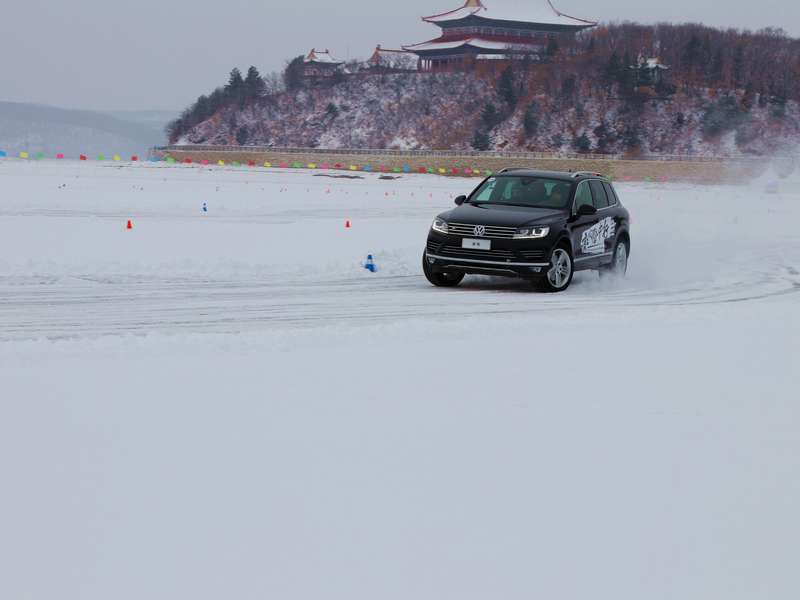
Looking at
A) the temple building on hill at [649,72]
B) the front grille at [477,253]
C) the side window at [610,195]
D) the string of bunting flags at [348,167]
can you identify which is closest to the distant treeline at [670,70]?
the temple building on hill at [649,72]

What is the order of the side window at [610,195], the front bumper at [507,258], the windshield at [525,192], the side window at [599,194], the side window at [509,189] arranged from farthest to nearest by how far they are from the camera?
the side window at [610,195] → the side window at [599,194] → the side window at [509,189] → the windshield at [525,192] → the front bumper at [507,258]

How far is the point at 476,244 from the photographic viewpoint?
1378 centimetres

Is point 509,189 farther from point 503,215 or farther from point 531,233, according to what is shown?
point 531,233

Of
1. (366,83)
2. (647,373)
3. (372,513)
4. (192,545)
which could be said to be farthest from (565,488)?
(366,83)

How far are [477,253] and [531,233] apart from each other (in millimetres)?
754

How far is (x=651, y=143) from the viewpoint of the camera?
96.4 meters

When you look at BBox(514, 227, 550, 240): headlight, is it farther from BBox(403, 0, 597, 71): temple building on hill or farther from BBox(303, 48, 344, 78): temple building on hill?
BBox(303, 48, 344, 78): temple building on hill

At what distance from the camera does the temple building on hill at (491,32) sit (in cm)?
11456

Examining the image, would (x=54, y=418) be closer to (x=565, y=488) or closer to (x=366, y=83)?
(x=565, y=488)

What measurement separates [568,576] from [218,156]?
92.2 m

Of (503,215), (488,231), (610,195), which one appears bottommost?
(488,231)

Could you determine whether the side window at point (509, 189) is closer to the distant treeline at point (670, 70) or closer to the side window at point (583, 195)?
the side window at point (583, 195)

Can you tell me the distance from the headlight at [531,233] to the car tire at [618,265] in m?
2.25

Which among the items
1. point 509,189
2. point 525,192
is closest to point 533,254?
point 525,192
